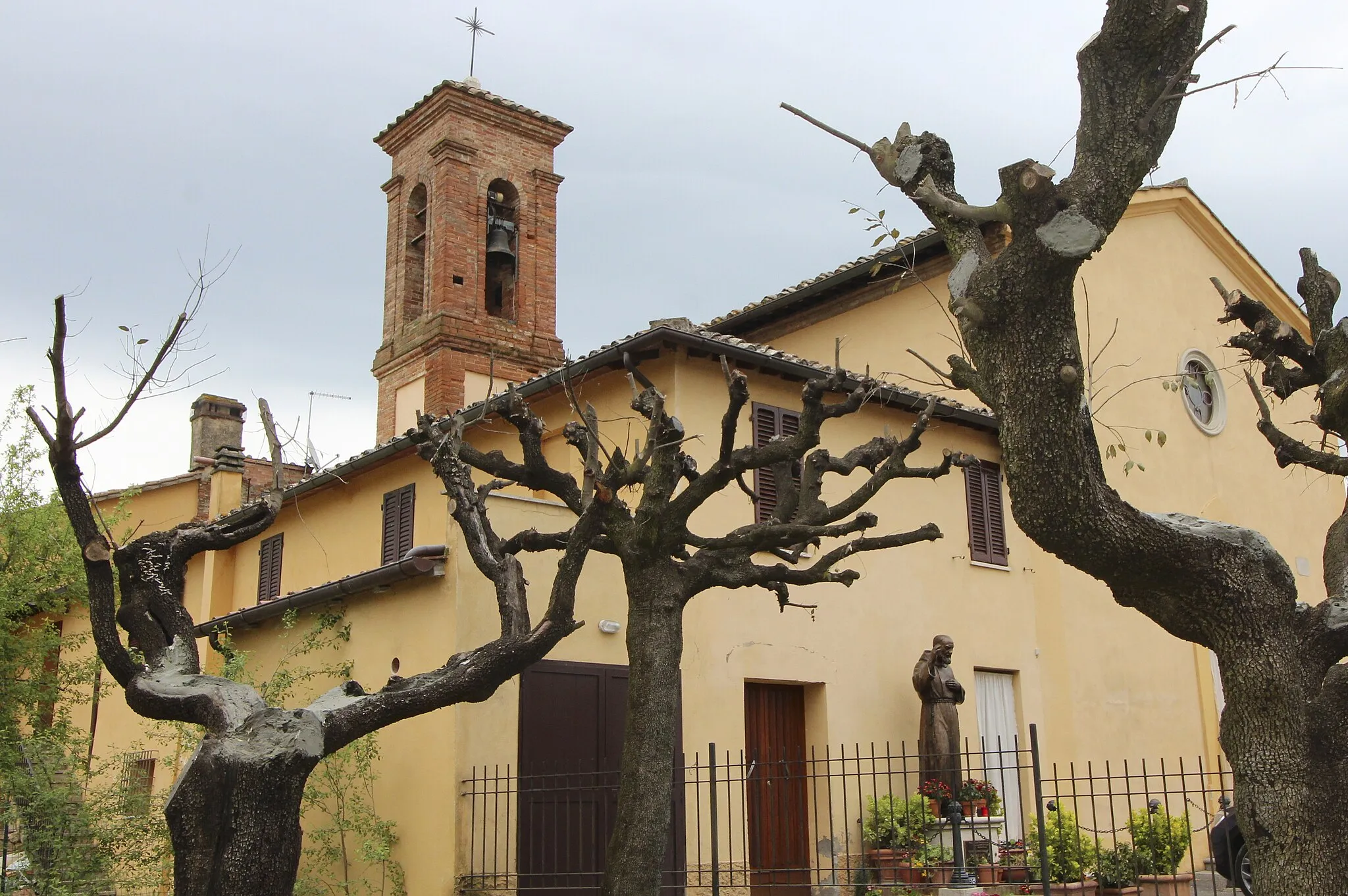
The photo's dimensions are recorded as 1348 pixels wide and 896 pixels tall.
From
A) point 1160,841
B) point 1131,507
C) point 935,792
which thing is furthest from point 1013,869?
point 1131,507

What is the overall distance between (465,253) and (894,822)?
13.4 metres

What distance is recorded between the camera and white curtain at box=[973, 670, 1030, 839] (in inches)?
593

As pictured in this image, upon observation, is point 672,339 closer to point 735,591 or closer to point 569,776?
point 735,591

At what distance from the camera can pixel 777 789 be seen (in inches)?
504

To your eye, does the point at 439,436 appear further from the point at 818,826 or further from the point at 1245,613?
the point at 818,826

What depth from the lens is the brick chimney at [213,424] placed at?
2398cm

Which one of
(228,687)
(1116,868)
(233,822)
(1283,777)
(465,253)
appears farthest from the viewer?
(465,253)

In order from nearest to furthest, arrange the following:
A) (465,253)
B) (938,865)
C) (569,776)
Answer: (569,776) → (938,865) → (465,253)

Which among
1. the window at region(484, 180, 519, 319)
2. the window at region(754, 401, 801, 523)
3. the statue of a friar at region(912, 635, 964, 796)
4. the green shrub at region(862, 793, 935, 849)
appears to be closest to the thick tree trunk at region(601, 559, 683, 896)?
the green shrub at region(862, 793, 935, 849)

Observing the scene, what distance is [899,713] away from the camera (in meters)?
14.2

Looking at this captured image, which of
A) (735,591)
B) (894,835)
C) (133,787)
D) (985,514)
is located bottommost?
(894,835)

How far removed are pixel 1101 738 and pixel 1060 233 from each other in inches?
512

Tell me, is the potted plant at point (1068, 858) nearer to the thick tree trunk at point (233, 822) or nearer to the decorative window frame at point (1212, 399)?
the thick tree trunk at point (233, 822)

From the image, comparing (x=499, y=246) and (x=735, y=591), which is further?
(x=499, y=246)
